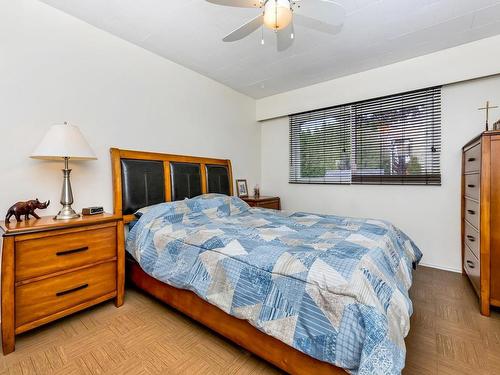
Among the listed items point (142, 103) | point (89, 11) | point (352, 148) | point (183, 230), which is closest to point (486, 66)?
point (352, 148)

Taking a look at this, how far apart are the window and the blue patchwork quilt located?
4.22 ft

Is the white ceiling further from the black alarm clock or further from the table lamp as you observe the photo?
the black alarm clock

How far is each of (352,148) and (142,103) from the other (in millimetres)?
2734

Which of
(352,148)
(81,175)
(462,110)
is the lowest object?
(81,175)

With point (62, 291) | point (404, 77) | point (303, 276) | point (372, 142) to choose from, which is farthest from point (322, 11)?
point (62, 291)

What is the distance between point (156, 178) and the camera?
272cm

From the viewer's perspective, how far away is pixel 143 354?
60.5 inches

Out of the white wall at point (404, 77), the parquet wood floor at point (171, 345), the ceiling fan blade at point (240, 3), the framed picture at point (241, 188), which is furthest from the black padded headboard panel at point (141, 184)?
the white wall at point (404, 77)

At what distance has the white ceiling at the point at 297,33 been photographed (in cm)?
207

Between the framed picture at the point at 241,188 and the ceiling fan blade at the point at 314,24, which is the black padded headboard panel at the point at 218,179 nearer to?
the framed picture at the point at 241,188

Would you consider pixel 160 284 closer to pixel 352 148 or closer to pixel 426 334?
pixel 426 334

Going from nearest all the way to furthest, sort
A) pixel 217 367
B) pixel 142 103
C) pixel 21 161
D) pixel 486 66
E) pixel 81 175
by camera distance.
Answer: pixel 217 367 → pixel 21 161 → pixel 81 175 → pixel 486 66 → pixel 142 103

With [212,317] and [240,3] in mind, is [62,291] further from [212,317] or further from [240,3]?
[240,3]

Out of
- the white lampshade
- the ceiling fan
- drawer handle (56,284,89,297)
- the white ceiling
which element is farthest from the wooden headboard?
the ceiling fan
